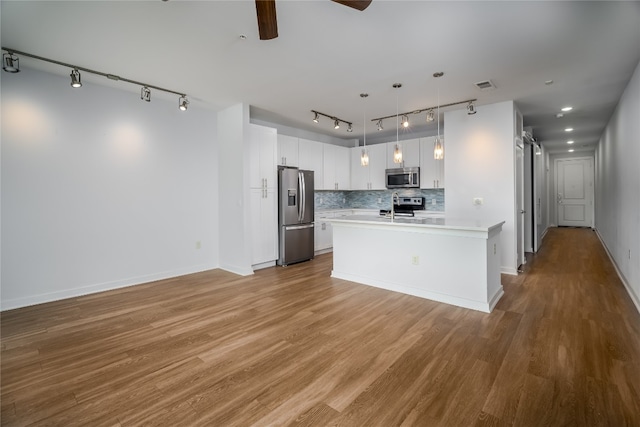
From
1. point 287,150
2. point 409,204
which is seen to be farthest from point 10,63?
point 409,204

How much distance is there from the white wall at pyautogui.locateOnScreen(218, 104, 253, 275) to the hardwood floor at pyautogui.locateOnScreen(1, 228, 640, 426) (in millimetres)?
1165

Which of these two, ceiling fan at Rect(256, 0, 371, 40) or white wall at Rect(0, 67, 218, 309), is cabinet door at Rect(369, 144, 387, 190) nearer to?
white wall at Rect(0, 67, 218, 309)

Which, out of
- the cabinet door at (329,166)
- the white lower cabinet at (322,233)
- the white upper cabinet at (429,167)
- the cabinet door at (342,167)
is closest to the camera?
the white upper cabinet at (429,167)

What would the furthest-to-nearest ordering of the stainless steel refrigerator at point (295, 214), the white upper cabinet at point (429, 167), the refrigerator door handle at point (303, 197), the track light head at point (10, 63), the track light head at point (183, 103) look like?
the white upper cabinet at point (429, 167) → the refrigerator door handle at point (303, 197) → the stainless steel refrigerator at point (295, 214) → the track light head at point (183, 103) → the track light head at point (10, 63)

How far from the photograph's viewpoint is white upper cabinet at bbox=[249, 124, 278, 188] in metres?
4.99

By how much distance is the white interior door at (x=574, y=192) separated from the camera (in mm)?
10273

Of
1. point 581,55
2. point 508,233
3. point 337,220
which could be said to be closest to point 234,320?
point 337,220

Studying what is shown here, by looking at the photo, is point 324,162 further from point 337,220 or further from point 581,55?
point 581,55

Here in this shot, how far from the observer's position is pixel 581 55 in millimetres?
3031

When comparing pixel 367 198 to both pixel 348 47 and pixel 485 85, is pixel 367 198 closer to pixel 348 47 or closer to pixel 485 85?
pixel 485 85

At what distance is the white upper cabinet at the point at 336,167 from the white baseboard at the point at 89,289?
3297 mm

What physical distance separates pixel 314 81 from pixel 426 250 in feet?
8.15

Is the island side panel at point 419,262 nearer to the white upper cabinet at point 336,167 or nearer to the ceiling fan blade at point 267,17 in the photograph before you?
the white upper cabinet at point 336,167

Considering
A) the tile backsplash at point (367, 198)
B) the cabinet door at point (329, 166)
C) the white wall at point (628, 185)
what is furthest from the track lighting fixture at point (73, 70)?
the white wall at point (628, 185)
